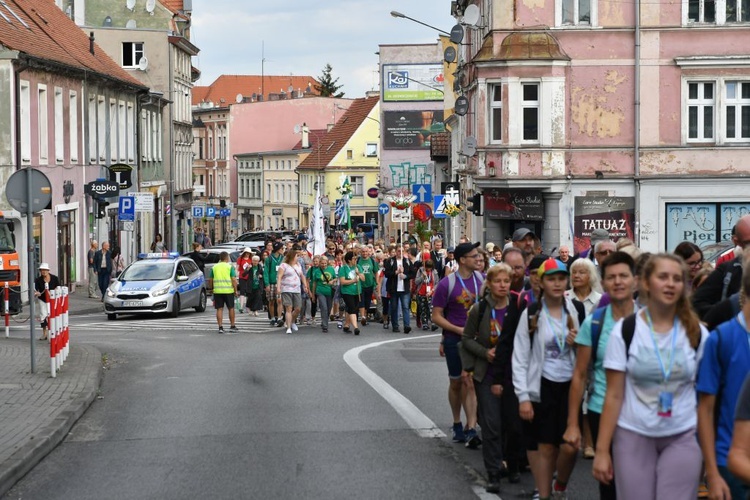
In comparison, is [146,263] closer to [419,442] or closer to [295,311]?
[295,311]

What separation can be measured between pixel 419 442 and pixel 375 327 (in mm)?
17988

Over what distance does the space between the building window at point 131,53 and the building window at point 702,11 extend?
42.9 meters

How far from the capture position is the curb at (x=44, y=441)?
1027 centimetres

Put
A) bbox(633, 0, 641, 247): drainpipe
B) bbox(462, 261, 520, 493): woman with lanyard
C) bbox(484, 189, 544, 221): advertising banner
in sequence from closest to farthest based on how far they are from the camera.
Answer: bbox(462, 261, 520, 493): woman with lanyard
bbox(633, 0, 641, 247): drainpipe
bbox(484, 189, 544, 221): advertising banner

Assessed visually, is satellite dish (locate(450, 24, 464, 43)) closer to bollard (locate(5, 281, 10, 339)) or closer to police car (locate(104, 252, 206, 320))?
police car (locate(104, 252, 206, 320))

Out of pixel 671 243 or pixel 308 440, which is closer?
pixel 308 440

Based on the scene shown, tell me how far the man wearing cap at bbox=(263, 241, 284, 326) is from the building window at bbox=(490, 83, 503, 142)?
29.8ft

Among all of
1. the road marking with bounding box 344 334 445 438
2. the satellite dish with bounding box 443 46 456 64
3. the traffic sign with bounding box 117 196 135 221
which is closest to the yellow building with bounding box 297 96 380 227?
the satellite dish with bounding box 443 46 456 64

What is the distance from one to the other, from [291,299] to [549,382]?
62.3ft


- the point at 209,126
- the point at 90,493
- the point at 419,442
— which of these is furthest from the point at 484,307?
the point at 209,126

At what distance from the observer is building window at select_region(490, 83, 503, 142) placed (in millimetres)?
36938

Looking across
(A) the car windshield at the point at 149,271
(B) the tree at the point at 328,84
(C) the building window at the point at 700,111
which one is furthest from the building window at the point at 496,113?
(B) the tree at the point at 328,84

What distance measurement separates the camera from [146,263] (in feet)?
112

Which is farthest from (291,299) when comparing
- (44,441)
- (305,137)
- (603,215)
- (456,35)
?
(305,137)
